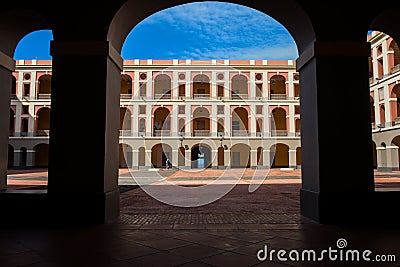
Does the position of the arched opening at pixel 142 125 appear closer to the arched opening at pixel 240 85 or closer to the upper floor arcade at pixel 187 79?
the upper floor arcade at pixel 187 79

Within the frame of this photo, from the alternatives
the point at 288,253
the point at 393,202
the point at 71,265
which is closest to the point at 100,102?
the point at 71,265

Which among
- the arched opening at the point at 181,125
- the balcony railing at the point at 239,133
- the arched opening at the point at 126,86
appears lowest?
the balcony railing at the point at 239,133

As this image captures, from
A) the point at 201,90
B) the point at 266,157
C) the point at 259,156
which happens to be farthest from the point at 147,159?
the point at 266,157

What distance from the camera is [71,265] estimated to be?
2562 mm

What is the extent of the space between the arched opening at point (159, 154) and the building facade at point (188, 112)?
0.11 meters

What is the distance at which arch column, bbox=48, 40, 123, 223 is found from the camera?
4.23 meters

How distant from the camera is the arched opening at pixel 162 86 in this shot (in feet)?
99.9

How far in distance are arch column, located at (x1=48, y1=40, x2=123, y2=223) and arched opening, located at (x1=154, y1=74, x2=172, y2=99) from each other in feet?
85.0

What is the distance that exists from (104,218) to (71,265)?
1.68 m

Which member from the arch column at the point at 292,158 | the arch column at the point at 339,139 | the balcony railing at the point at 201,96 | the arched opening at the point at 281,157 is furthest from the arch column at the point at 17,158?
the arch column at the point at 339,139

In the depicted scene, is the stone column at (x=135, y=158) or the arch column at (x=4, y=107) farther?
the stone column at (x=135, y=158)

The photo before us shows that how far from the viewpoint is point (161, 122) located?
31906 mm

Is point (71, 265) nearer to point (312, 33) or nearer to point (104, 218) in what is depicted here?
point (104, 218)

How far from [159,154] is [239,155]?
27.1 ft
